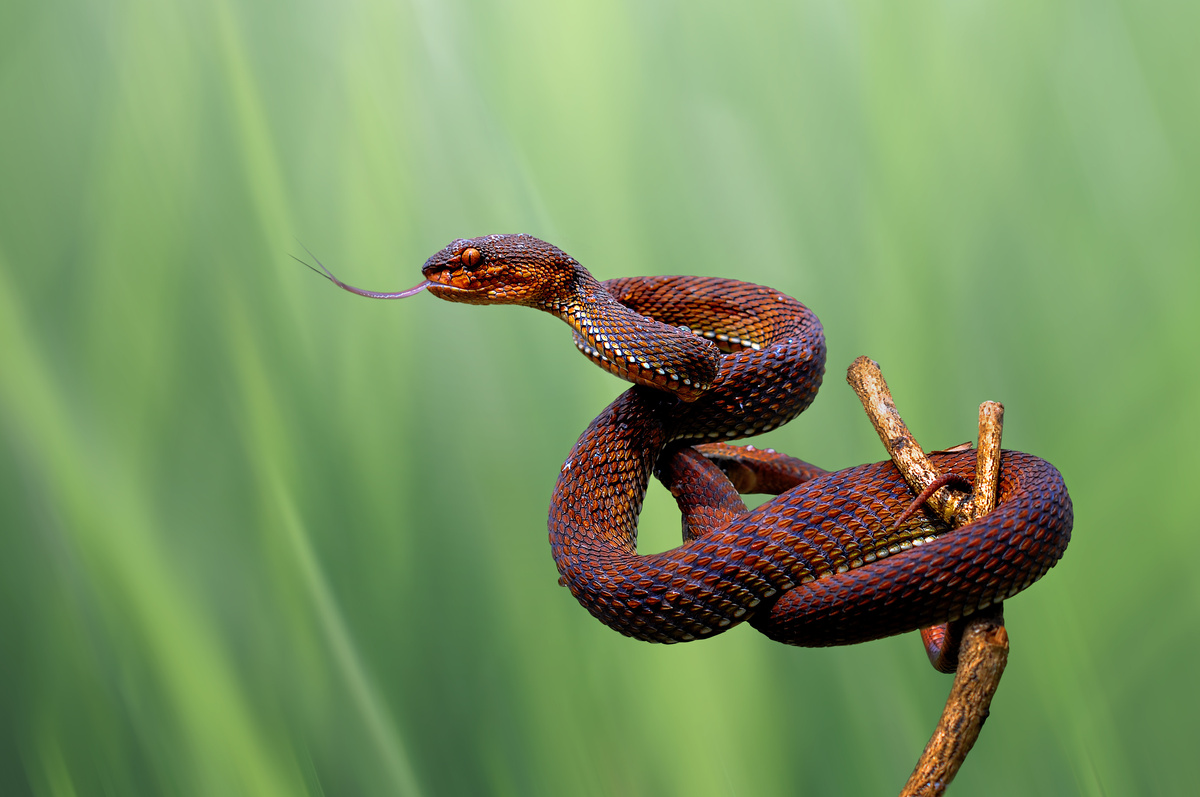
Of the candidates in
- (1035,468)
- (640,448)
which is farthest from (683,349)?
(1035,468)

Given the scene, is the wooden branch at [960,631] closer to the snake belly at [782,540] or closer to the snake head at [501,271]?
the snake belly at [782,540]

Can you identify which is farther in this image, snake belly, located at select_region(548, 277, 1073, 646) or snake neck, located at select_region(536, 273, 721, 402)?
snake neck, located at select_region(536, 273, 721, 402)

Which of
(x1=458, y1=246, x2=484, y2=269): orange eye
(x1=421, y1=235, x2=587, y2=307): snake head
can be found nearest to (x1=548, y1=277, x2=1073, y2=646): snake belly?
(x1=421, y1=235, x2=587, y2=307): snake head

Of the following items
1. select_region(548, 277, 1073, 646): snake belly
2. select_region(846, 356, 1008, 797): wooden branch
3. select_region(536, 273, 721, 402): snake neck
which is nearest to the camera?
select_region(846, 356, 1008, 797): wooden branch

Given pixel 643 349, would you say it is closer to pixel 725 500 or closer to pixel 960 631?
pixel 725 500

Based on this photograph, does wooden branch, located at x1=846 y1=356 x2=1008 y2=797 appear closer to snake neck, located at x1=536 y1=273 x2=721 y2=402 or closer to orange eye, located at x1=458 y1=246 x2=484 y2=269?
snake neck, located at x1=536 y1=273 x2=721 y2=402

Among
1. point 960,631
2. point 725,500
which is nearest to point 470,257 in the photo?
point 725,500

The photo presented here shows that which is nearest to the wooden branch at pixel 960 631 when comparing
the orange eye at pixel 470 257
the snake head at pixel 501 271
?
the snake head at pixel 501 271
